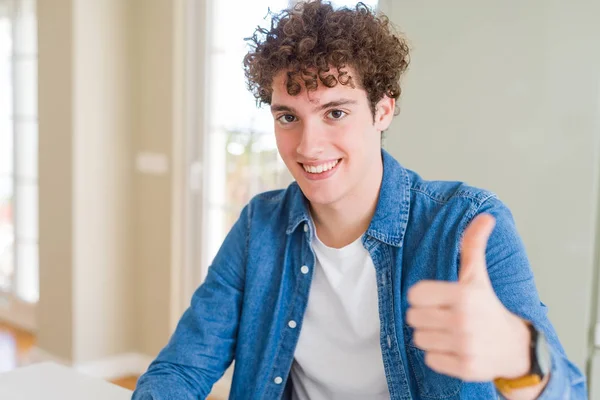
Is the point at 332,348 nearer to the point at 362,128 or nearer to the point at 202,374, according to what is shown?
the point at 202,374

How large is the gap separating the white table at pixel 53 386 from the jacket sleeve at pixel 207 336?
7 cm

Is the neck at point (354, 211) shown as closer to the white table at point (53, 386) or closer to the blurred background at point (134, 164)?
the white table at point (53, 386)

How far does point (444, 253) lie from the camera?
133 centimetres

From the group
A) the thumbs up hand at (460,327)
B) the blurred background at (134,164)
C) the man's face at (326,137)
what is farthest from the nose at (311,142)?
the blurred background at (134,164)

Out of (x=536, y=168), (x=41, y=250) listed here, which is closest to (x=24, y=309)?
(x=41, y=250)

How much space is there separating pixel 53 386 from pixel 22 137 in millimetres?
3408

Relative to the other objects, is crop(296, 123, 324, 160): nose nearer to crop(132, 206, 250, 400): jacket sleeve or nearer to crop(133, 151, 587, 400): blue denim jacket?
crop(133, 151, 587, 400): blue denim jacket

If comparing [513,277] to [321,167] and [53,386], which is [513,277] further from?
[53,386]

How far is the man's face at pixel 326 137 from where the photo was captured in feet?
4.58

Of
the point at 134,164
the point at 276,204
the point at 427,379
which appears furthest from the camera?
the point at 134,164

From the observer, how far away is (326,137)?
142cm

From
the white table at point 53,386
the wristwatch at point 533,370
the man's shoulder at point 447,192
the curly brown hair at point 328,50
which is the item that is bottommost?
the white table at point 53,386

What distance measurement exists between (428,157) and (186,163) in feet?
5.58

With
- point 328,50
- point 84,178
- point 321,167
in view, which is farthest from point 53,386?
point 84,178
